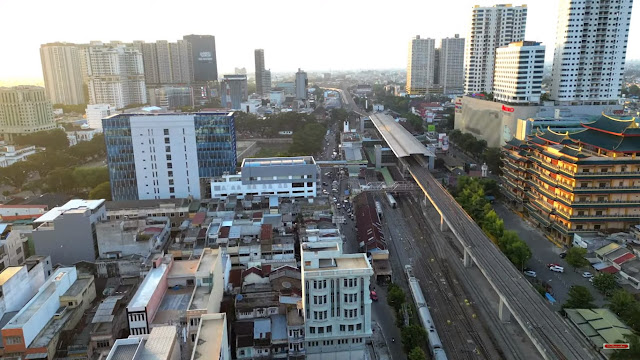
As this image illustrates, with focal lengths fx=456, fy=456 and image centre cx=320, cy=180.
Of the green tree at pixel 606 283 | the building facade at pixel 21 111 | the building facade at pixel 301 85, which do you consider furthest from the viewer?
the building facade at pixel 301 85

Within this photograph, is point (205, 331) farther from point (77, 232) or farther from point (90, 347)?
point (77, 232)

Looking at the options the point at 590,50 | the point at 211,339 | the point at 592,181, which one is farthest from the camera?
the point at 590,50

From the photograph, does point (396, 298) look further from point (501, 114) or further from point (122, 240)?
point (501, 114)

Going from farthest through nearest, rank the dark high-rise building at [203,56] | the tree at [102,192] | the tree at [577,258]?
the dark high-rise building at [203,56], the tree at [102,192], the tree at [577,258]

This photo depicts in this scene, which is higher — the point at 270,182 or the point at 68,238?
the point at 270,182

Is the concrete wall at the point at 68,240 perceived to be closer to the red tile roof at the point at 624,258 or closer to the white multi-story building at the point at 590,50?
the red tile roof at the point at 624,258

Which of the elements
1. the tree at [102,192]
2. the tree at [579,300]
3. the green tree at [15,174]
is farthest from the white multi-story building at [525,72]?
the green tree at [15,174]

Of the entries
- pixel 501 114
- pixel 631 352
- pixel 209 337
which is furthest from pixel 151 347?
pixel 501 114

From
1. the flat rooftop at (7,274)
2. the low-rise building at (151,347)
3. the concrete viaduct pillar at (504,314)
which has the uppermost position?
the flat rooftop at (7,274)
